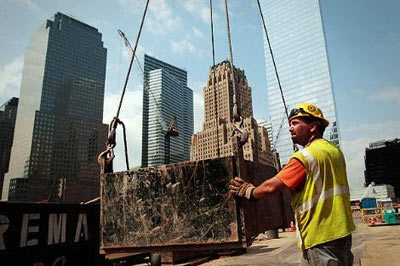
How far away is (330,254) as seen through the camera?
238cm

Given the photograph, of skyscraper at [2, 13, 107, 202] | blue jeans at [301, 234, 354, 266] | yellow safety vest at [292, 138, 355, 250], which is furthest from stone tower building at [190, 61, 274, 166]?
blue jeans at [301, 234, 354, 266]

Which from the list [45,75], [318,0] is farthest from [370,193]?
[45,75]

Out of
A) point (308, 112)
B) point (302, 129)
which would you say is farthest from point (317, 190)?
point (308, 112)

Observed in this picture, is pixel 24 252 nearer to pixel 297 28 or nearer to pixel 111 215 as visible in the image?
pixel 111 215

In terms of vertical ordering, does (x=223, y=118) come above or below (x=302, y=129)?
above

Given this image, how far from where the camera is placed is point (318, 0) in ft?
496

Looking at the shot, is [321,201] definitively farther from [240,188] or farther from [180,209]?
[180,209]

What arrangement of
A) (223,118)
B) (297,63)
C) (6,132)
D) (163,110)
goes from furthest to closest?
1. (6,132)
2. (297,63)
3. (163,110)
4. (223,118)

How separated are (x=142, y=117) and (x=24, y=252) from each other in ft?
398

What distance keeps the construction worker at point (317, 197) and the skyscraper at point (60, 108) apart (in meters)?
142

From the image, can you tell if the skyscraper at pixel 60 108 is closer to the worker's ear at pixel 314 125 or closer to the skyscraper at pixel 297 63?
the skyscraper at pixel 297 63

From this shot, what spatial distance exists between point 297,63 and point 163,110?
78.8 metres

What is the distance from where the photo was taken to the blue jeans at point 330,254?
2355 millimetres

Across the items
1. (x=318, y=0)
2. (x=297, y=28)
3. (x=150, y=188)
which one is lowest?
(x=150, y=188)
